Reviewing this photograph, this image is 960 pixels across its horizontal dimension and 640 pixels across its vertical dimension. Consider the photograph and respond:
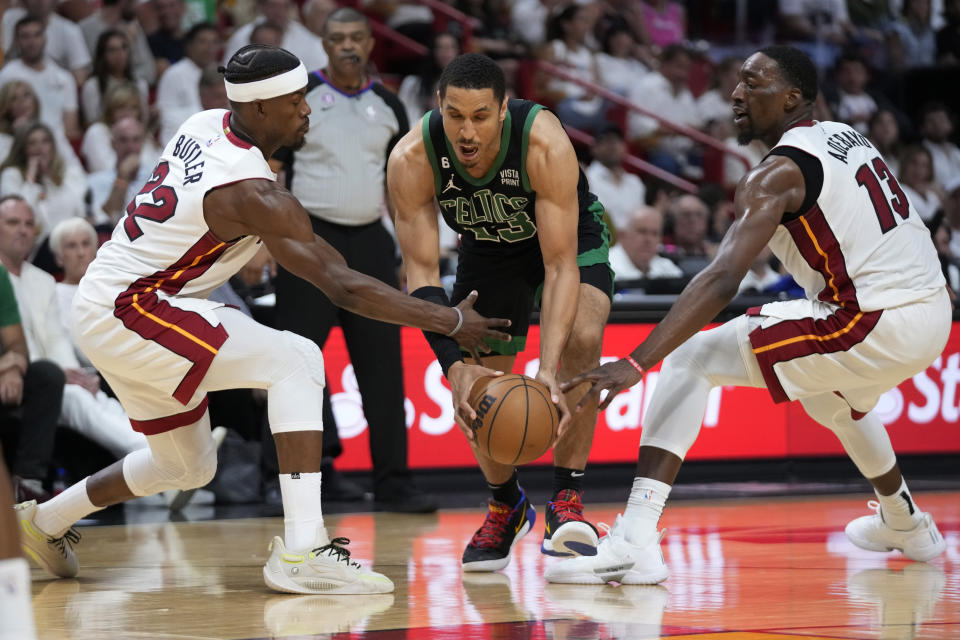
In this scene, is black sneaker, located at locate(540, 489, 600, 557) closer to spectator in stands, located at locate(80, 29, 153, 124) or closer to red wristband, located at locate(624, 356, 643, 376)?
red wristband, located at locate(624, 356, 643, 376)

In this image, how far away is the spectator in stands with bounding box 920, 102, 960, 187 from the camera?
14094 mm

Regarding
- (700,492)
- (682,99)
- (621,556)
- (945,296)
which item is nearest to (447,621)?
(621,556)

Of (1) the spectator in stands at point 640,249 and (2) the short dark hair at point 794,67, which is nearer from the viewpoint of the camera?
(2) the short dark hair at point 794,67

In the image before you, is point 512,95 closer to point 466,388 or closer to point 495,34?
point 495,34

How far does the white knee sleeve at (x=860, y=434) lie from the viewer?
5.33 m

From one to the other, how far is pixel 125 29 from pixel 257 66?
6.73 meters

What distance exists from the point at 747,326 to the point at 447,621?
5.40 feet

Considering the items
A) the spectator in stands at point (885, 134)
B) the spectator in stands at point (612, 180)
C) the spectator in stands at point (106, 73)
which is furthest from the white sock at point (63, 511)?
the spectator in stands at point (885, 134)

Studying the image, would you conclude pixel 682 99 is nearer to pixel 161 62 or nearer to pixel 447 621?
pixel 161 62

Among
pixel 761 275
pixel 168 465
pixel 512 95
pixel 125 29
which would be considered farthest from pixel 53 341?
pixel 512 95

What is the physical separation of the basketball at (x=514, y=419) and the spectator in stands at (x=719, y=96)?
9969 mm

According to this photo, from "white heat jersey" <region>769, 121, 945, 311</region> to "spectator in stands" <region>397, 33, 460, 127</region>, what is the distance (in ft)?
20.8

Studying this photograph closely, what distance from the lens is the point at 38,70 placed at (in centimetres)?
1025

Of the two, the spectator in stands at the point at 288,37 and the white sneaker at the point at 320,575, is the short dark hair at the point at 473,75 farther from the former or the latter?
the spectator in stands at the point at 288,37
